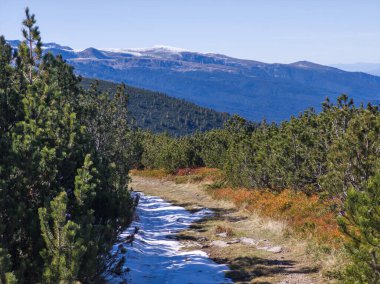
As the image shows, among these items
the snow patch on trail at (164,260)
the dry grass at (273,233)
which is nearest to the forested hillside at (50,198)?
the snow patch on trail at (164,260)

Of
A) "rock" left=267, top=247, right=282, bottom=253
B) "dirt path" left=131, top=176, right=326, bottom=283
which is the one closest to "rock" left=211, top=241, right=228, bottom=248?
"dirt path" left=131, top=176, right=326, bottom=283

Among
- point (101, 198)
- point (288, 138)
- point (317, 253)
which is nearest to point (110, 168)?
point (101, 198)

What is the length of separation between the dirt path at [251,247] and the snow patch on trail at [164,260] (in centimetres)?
57

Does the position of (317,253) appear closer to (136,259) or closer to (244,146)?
(136,259)

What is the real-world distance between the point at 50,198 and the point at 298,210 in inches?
527

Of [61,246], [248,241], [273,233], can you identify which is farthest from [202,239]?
[61,246]

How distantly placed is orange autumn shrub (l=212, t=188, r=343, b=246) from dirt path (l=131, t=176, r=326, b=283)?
59 centimetres

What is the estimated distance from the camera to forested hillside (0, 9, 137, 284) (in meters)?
6.88

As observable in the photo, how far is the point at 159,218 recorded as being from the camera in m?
24.0

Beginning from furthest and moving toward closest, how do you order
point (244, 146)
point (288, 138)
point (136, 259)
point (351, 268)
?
1. point (244, 146)
2. point (288, 138)
3. point (136, 259)
4. point (351, 268)

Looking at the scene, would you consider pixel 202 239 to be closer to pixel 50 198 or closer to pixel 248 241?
pixel 248 241

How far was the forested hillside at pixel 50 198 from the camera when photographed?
6.88 metres

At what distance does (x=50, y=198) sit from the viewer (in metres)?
8.26

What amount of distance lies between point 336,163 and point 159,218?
13543mm
